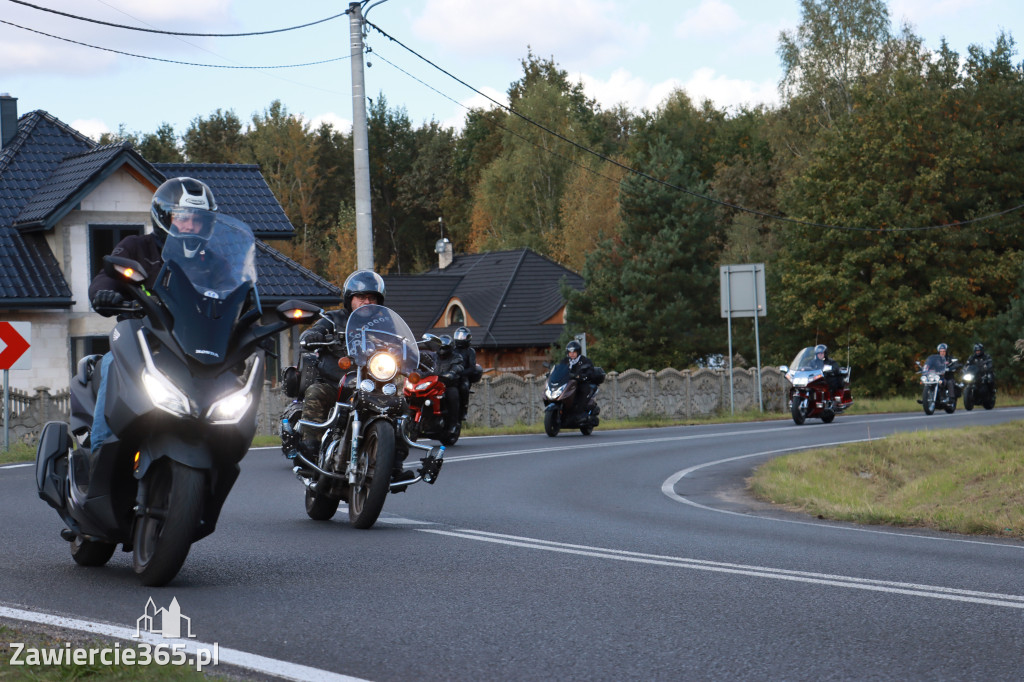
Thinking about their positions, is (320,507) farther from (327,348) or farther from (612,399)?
(612,399)

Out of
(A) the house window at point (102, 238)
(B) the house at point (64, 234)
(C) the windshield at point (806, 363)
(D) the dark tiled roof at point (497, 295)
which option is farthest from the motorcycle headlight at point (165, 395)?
(D) the dark tiled roof at point (497, 295)

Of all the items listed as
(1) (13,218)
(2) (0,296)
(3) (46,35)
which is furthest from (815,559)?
(1) (13,218)

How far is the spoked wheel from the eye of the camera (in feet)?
29.0

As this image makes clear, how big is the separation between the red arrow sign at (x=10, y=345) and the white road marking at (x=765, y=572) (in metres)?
12.8

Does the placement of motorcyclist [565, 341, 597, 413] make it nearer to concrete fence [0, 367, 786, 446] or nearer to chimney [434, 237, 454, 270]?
concrete fence [0, 367, 786, 446]

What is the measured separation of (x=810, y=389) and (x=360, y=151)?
1039 centimetres

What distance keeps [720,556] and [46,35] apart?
69.1 feet

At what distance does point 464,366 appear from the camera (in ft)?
64.4

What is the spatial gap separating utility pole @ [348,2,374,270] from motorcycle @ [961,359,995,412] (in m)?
17.8

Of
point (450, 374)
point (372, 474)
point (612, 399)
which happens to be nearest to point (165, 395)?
point (372, 474)

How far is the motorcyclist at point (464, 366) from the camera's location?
19531 mm

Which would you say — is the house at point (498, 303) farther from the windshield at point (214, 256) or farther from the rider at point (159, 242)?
the windshield at point (214, 256)

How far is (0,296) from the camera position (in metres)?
28.3

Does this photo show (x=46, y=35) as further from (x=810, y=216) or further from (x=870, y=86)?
(x=870, y=86)
